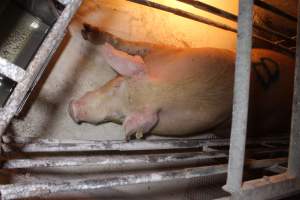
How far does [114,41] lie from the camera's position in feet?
5.58

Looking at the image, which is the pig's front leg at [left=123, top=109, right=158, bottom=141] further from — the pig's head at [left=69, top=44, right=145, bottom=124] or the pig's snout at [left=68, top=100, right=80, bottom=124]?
the pig's snout at [left=68, top=100, right=80, bottom=124]

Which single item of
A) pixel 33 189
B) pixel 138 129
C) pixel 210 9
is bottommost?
pixel 33 189

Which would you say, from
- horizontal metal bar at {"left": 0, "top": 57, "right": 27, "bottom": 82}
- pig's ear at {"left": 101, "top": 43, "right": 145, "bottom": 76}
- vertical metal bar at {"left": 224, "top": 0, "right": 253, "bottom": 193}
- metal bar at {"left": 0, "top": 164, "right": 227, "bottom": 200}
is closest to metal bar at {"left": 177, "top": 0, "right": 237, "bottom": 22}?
pig's ear at {"left": 101, "top": 43, "right": 145, "bottom": 76}

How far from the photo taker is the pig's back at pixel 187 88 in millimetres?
1570

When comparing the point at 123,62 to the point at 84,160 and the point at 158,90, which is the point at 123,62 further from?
the point at 84,160

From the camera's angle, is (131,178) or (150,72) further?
(150,72)

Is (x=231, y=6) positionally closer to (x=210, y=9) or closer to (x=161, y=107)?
(x=210, y=9)

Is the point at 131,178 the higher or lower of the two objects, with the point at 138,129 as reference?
lower

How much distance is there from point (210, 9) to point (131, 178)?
4.10 feet

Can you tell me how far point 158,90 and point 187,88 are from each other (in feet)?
0.56

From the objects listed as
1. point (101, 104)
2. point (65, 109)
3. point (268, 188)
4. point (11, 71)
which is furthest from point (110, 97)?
point (11, 71)

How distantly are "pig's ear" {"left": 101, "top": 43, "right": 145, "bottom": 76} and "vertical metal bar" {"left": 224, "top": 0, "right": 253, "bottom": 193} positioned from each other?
2.30 feet

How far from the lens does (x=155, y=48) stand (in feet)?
5.84

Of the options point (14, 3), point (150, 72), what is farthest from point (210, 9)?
point (14, 3)
